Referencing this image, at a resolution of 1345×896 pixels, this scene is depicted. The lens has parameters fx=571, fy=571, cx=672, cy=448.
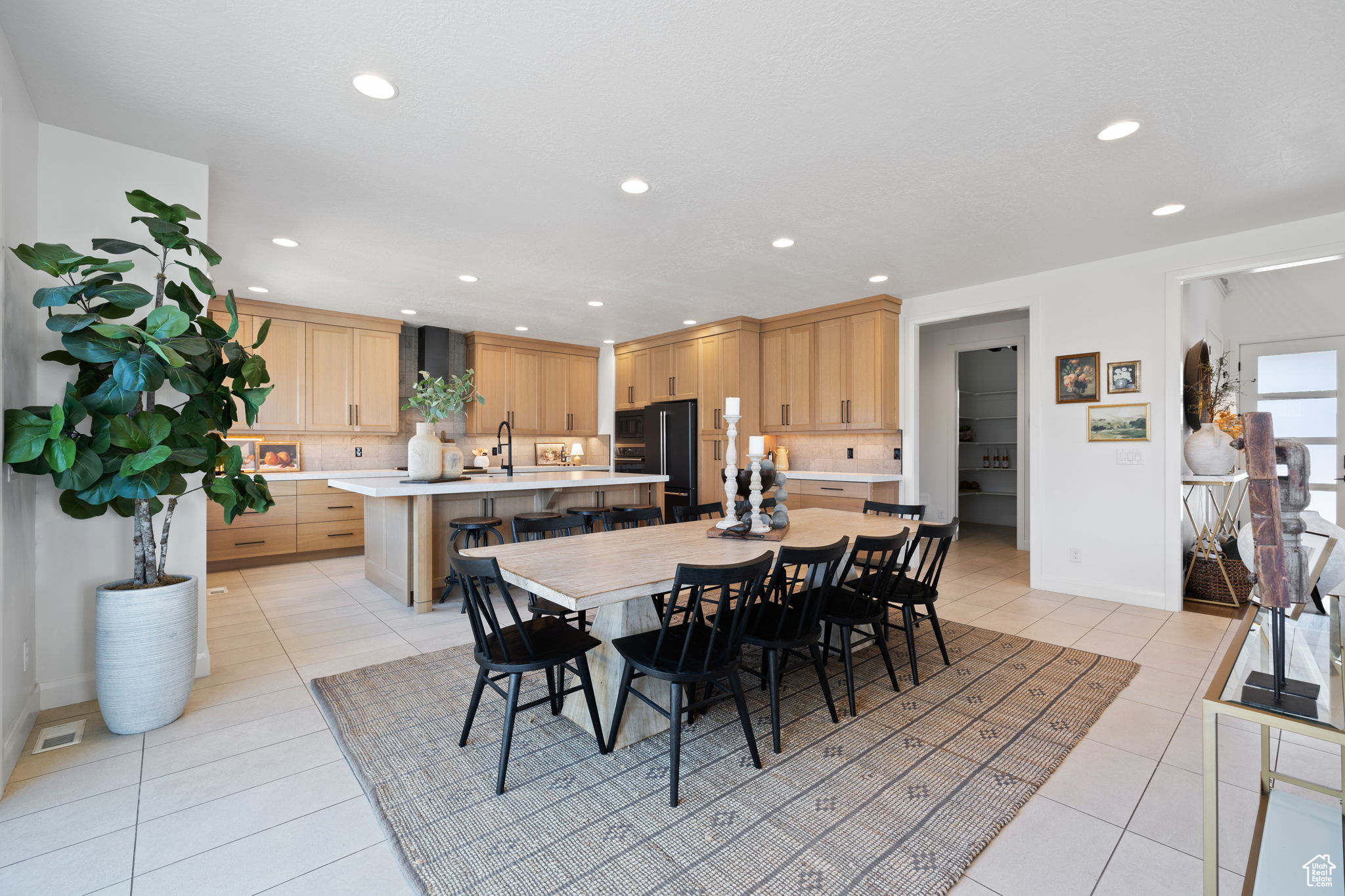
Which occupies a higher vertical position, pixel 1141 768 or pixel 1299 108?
pixel 1299 108

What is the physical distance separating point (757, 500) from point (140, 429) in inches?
101

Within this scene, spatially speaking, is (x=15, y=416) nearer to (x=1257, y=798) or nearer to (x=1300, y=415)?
(x=1257, y=798)

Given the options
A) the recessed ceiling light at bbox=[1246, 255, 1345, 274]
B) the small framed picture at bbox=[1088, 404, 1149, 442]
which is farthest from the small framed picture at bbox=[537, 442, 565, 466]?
the recessed ceiling light at bbox=[1246, 255, 1345, 274]

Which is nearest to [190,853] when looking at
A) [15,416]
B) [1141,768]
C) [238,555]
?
[15,416]

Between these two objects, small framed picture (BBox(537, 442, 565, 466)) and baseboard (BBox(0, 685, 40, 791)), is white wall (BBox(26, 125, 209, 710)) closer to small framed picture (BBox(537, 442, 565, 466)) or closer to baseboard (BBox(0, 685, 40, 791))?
baseboard (BBox(0, 685, 40, 791))

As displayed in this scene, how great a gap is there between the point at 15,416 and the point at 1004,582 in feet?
20.0

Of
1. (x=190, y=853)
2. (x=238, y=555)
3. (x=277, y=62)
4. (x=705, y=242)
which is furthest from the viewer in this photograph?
(x=238, y=555)

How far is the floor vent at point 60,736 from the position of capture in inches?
88.5

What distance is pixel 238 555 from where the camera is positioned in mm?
5340

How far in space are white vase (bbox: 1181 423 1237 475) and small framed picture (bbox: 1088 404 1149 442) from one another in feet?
1.15

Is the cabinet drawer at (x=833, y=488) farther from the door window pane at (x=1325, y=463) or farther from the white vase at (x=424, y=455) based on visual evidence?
the door window pane at (x=1325, y=463)

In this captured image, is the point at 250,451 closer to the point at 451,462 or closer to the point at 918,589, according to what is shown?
the point at 451,462

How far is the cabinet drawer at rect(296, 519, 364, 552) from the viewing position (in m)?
5.69

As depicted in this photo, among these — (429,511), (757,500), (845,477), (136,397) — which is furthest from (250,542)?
(845,477)
